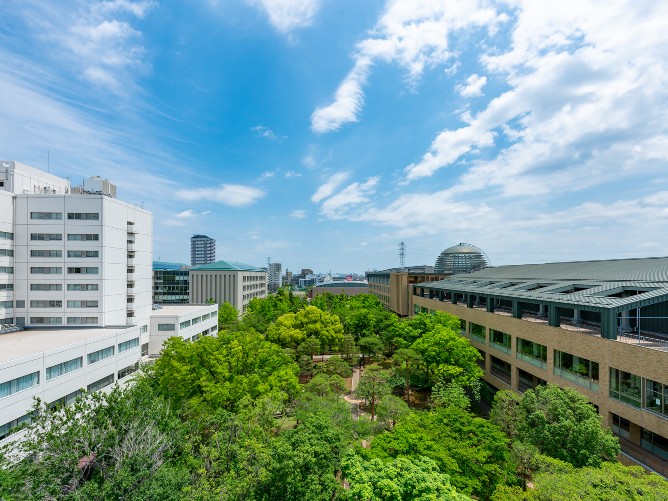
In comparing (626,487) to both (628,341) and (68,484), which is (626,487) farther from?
(68,484)

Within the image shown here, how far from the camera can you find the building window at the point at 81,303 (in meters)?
39.3

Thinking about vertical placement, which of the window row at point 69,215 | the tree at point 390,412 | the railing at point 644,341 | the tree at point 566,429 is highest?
the window row at point 69,215

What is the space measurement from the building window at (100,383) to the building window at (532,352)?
4110cm

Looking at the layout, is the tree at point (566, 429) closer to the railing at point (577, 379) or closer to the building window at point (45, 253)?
the railing at point (577, 379)

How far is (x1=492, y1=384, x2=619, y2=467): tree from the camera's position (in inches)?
701

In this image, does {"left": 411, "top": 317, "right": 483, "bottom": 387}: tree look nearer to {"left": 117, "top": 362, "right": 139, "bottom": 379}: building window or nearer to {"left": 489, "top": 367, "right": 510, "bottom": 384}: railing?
{"left": 489, "top": 367, "right": 510, "bottom": 384}: railing

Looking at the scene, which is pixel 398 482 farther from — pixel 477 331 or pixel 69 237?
pixel 69 237

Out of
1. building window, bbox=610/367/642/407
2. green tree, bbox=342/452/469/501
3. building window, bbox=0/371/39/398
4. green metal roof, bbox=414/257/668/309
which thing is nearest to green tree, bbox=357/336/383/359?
green metal roof, bbox=414/257/668/309

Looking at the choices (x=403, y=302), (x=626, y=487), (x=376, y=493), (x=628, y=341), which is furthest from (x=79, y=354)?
(x=403, y=302)

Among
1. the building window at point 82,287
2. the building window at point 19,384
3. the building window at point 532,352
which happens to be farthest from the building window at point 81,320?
the building window at point 532,352

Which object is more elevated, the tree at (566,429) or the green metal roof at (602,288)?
the green metal roof at (602,288)

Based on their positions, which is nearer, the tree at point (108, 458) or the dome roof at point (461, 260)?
the tree at point (108, 458)

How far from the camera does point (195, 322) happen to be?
5209 centimetres

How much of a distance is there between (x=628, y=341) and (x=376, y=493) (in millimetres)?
20202
